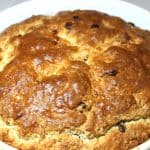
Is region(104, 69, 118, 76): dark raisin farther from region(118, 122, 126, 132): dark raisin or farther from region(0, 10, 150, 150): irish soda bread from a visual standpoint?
region(118, 122, 126, 132): dark raisin

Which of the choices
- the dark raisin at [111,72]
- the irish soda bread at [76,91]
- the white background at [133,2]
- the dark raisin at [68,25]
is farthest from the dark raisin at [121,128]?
the white background at [133,2]

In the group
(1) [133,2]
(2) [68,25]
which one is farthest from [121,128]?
(1) [133,2]

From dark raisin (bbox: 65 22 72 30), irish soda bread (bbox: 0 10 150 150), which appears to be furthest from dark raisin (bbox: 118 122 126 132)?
dark raisin (bbox: 65 22 72 30)

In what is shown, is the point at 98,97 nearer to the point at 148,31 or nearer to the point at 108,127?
the point at 108,127

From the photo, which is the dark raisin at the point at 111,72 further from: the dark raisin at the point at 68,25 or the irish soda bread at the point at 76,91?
→ the dark raisin at the point at 68,25

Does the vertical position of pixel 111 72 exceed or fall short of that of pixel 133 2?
it falls short

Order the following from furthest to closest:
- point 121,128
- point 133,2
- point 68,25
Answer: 1. point 133,2
2. point 68,25
3. point 121,128

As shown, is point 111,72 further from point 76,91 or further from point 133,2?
point 133,2

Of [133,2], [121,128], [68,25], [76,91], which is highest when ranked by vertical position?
[133,2]
